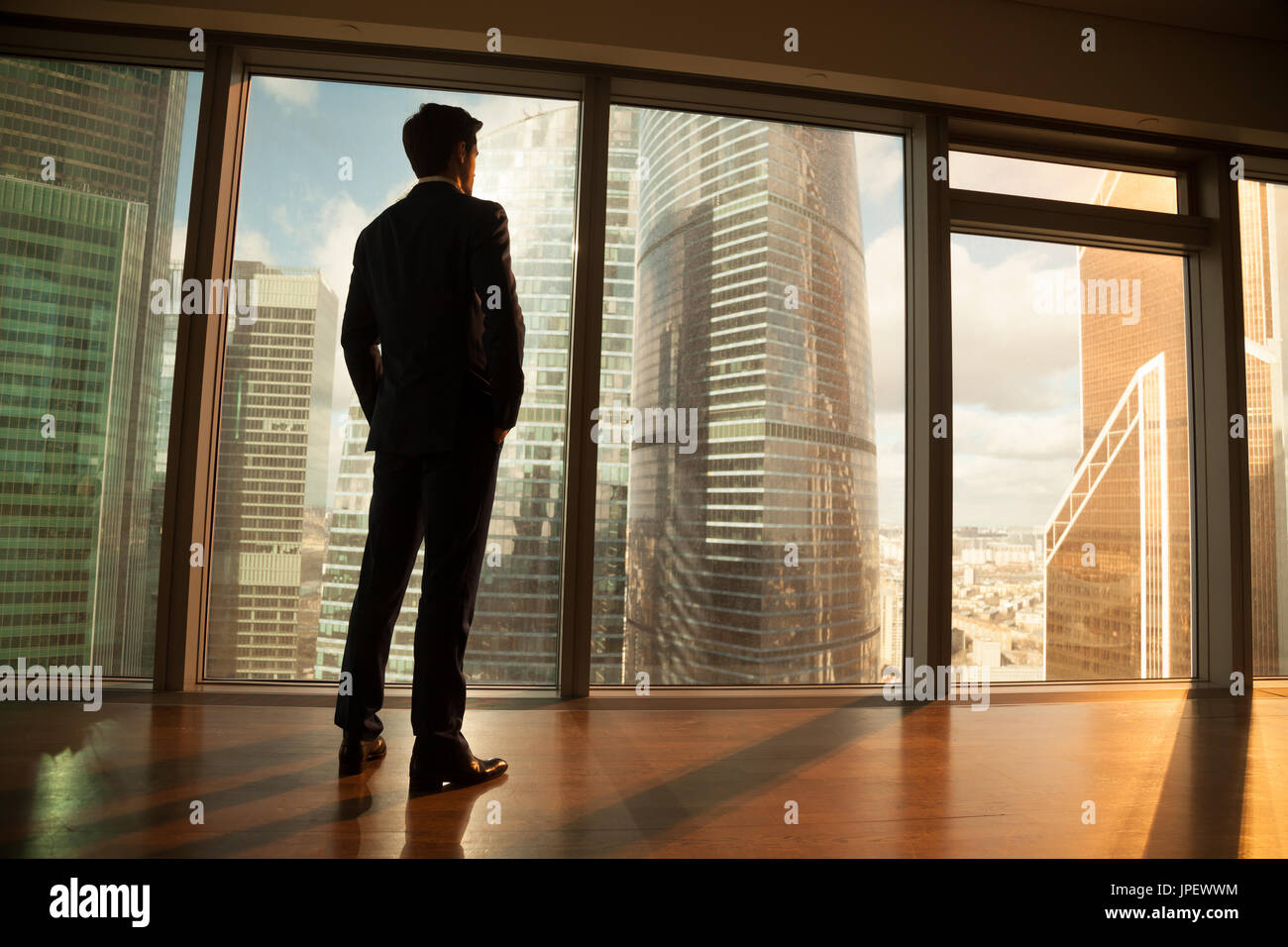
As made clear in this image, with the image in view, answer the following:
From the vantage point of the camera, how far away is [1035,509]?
10.3 feet

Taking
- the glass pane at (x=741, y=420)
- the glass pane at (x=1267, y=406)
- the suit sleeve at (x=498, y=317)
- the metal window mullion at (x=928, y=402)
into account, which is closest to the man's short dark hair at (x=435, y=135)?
the suit sleeve at (x=498, y=317)

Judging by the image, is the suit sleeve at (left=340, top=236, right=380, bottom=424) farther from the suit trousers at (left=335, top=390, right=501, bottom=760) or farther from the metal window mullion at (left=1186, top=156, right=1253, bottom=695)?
the metal window mullion at (left=1186, top=156, right=1253, bottom=695)

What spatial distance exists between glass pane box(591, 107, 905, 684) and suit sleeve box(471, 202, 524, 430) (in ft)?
3.67

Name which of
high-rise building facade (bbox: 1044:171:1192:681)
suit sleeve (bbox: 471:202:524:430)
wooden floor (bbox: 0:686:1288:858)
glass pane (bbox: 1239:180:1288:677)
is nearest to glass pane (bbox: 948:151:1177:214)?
high-rise building facade (bbox: 1044:171:1192:681)

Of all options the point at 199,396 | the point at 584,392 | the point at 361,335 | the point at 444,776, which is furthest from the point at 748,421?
the point at 199,396

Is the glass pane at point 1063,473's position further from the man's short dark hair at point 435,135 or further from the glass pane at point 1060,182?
the man's short dark hair at point 435,135

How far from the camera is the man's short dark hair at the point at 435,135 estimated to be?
1.74m

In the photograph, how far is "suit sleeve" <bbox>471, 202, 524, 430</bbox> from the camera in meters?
1.60

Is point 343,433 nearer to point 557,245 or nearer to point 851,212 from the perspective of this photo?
point 557,245

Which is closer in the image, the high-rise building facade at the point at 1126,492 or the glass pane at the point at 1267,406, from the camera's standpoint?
the high-rise building facade at the point at 1126,492

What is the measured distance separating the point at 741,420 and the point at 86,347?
98.1 inches

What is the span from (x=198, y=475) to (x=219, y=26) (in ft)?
5.47

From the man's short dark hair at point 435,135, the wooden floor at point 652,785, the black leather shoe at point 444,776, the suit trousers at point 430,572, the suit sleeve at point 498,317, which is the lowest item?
the wooden floor at point 652,785

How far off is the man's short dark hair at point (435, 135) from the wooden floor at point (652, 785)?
1.50 metres
